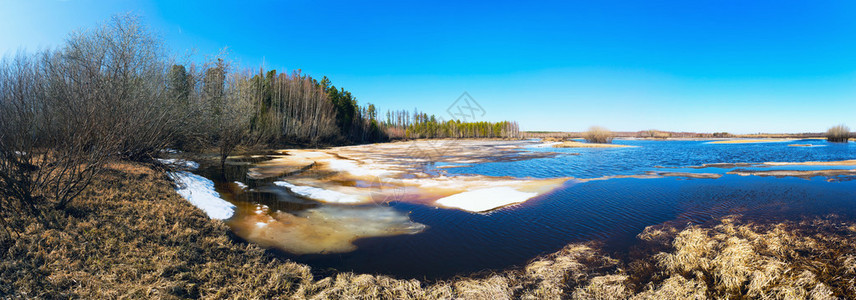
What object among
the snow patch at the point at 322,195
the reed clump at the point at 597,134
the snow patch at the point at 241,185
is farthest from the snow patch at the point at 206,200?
the reed clump at the point at 597,134

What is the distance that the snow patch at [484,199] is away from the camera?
9109 millimetres

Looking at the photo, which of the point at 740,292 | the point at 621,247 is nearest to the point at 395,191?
the point at 621,247

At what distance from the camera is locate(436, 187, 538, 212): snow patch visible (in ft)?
29.9

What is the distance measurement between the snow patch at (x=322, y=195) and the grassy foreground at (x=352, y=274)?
12.5 feet

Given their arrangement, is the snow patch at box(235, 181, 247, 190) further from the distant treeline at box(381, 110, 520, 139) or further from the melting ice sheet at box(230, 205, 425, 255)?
the distant treeline at box(381, 110, 520, 139)

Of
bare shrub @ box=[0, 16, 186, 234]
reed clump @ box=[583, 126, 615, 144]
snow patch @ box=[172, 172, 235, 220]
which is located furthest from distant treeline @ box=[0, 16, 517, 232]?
reed clump @ box=[583, 126, 615, 144]

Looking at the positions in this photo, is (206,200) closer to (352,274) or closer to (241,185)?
(241,185)

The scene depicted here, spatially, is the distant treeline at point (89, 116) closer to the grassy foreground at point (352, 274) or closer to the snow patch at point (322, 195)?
the grassy foreground at point (352, 274)

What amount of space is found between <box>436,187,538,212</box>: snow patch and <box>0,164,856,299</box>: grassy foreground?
11.5 feet

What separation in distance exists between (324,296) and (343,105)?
194 ft

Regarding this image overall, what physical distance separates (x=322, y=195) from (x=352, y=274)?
595cm

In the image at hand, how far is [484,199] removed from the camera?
388 inches

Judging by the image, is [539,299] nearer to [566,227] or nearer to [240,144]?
[566,227]

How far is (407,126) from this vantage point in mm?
109750
